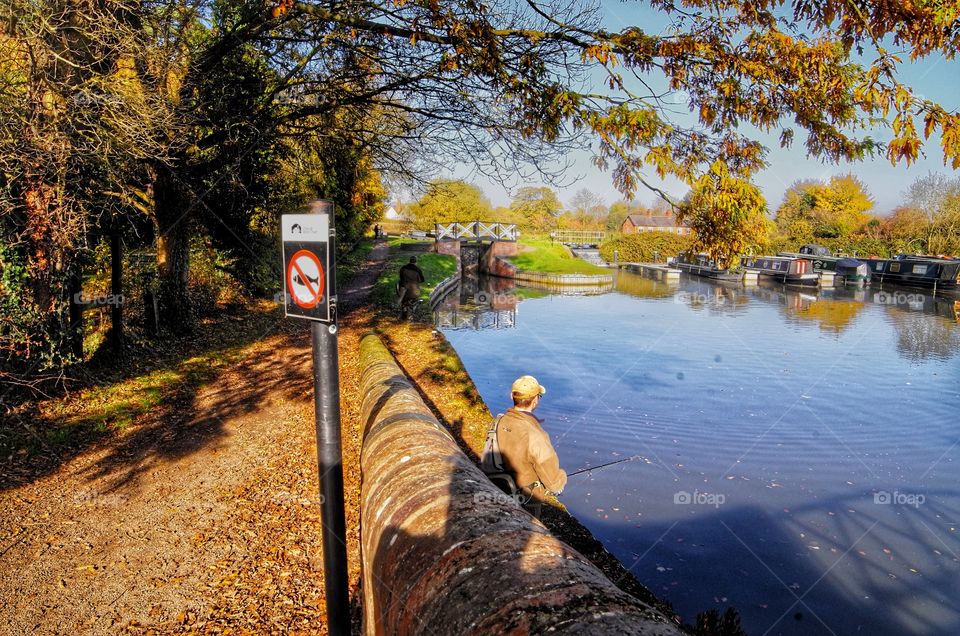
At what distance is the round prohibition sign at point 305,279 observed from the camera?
267cm

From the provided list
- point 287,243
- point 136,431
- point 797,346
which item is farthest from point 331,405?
point 797,346

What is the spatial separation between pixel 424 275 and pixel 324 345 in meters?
25.3

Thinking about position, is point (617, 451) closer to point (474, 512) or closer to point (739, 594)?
point (739, 594)

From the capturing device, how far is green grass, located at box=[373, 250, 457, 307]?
19.2 metres

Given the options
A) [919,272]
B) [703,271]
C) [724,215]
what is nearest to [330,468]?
[724,215]

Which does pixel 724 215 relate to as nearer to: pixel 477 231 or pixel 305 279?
pixel 305 279

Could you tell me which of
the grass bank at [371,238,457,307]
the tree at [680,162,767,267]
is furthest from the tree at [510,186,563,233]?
the tree at [680,162,767,267]

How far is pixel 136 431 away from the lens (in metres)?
6.95

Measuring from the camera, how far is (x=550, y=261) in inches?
1697

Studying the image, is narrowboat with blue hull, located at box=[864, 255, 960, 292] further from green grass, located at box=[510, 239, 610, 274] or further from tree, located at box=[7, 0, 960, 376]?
tree, located at box=[7, 0, 960, 376]

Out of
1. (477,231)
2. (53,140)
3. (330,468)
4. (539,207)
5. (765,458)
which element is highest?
(539,207)

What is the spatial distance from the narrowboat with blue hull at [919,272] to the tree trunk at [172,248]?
37.9m

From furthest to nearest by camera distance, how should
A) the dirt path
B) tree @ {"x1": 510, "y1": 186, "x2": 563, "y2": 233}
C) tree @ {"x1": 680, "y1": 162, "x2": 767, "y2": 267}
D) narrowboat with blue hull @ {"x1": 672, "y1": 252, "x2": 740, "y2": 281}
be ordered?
tree @ {"x1": 510, "y1": 186, "x2": 563, "y2": 233}
narrowboat with blue hull @ {"x1": 672, "y1": 252, "x2": 740, "y2": 281}
tree @ {"x1": 680, "y1": 162, "x2": 767, "y2": 267}
the dirt path

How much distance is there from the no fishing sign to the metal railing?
125ft
